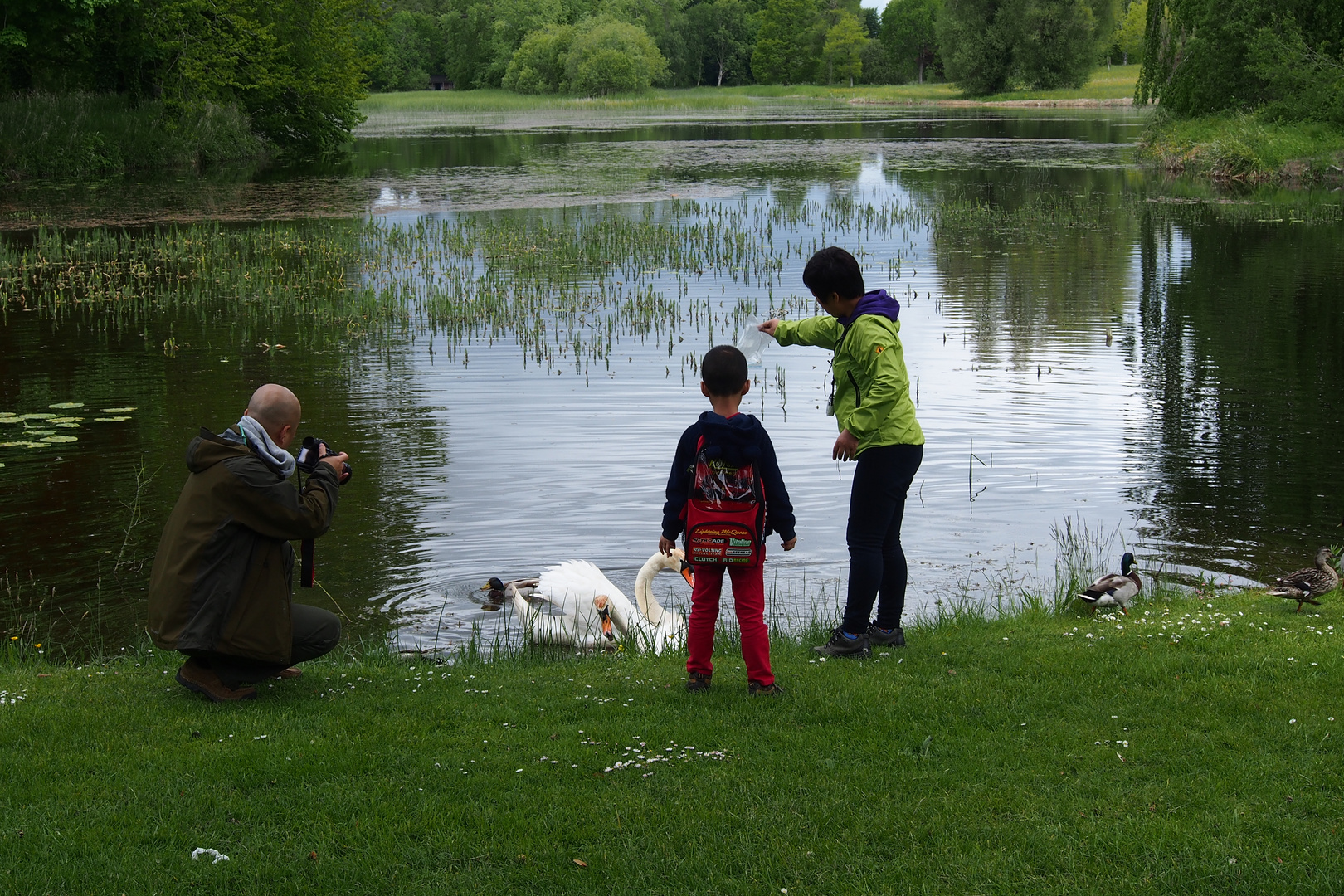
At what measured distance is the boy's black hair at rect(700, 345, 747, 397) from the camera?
554 centimetres

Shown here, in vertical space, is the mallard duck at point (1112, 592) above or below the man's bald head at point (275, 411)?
below

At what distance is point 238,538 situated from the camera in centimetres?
545

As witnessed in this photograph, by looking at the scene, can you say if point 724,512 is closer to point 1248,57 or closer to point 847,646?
point 847,646

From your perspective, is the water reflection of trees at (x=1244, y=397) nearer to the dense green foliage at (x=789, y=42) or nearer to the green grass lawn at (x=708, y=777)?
the green grass lawn at (x=708, y=777)

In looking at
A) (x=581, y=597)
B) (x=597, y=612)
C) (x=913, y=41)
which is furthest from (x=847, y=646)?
(x=913, y=41)

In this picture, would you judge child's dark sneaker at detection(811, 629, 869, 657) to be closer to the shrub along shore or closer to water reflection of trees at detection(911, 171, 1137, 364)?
water reflection of trees at detection(911, 171, 1137, 364)

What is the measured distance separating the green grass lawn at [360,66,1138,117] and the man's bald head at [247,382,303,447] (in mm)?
91534

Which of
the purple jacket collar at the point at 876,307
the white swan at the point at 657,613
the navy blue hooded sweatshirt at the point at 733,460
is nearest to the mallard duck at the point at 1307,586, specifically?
the purple jacket collar at the point at 876,307

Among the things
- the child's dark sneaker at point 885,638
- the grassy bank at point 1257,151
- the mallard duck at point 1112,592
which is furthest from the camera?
the grassy bank at point 1257,151

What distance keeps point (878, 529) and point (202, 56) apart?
42205 mm

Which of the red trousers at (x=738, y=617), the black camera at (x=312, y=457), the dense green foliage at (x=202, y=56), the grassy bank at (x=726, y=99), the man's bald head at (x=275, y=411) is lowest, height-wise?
the red trousers at (x=738, y=617)

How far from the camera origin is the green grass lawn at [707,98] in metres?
92.8

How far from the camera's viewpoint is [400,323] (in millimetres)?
18188

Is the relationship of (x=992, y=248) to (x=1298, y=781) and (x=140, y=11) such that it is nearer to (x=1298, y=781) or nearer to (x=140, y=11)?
(x=1298, y=781)
